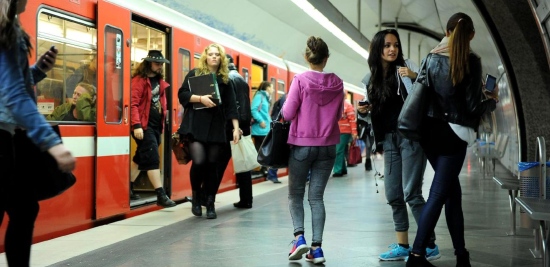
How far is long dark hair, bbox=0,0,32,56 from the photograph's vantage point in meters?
3.81

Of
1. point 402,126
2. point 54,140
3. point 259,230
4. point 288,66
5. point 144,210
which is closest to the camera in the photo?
point 54,140

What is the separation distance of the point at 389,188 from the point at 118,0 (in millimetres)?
4148

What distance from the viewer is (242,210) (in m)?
9.94

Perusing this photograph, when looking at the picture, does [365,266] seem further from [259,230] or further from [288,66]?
[288,66]

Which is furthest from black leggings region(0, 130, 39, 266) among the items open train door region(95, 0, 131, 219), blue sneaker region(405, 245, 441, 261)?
open train door region(95, 0, 131, 219)

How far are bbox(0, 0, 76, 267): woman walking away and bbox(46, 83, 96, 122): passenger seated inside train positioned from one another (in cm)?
350

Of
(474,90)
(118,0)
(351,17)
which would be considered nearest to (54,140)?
(474,90)

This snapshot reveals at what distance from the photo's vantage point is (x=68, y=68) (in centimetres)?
776

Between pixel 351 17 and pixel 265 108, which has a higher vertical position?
pixel 351 17

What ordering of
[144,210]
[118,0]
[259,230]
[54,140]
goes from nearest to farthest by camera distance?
[54,140] < [259,230] < [118,0] < [144,210]

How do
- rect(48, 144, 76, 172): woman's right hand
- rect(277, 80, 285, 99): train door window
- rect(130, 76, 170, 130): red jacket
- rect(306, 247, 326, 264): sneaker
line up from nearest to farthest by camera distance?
1. rect(48, 144, 76, 172): woman's right hand
2. rect(306, 247, 326, 264): sneaker
3. rect(130, 76, 170, 130): red jacket
4. rect(277, 80, 285, 99): train door window

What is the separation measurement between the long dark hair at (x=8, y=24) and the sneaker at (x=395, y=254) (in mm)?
3494

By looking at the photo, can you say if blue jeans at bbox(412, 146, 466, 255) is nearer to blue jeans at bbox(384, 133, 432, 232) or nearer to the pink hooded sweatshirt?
blue jeans at bbox(384, 133, 432, 232)

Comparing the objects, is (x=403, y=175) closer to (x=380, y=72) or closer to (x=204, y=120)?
(x=380, y=72)
